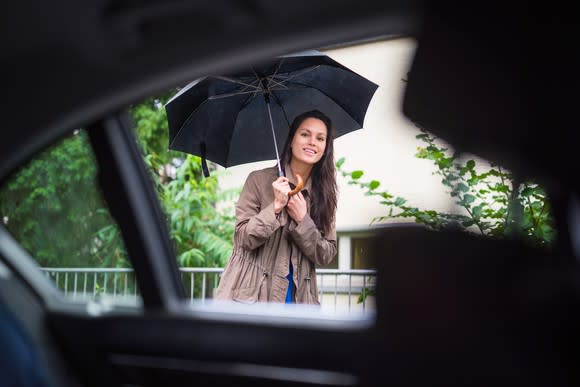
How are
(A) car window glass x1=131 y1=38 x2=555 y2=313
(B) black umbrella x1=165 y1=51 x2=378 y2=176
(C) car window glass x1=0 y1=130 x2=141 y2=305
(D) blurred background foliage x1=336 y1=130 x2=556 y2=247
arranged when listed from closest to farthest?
(D) blurred background foliage x1=336 y1=130 x2=556 y2=247
(C) car window glass x1=0 y1=130 x2=141 y2=305
(B) black umbrella x1=165 y1=51 x2=378 y2=176
(A) car window glass x1=131 y1=38 x2=555 y2=313

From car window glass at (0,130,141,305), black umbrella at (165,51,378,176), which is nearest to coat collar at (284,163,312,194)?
black umbrella at (165,51,378,176)

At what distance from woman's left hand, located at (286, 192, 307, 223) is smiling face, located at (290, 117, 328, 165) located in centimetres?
23

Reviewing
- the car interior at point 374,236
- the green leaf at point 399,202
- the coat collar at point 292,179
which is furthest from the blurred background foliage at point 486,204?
the coat collar at point 292,179

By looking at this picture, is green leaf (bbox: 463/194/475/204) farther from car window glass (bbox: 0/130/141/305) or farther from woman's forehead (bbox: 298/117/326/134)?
car window glass (bbox: 0/130/141/305)

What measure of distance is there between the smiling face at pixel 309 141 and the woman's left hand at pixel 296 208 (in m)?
0.23

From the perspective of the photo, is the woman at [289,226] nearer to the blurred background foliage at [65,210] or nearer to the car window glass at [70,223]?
the blurred background foliage at [65,210]

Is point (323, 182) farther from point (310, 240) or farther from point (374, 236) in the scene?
point (374, 236)

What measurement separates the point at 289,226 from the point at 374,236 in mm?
1826

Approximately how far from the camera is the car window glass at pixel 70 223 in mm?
1662

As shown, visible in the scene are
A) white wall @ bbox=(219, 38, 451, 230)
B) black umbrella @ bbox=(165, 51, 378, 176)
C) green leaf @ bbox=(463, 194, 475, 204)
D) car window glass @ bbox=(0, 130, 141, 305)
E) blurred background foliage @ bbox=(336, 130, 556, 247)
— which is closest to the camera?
blurred background foliage @ bbox=(336, 130, 556, 247)

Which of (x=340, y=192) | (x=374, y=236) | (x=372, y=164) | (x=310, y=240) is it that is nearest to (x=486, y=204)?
(x=310, y=240)

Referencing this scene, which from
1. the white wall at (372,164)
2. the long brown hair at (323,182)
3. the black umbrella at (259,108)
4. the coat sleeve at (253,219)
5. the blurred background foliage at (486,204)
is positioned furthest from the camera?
the white wall at (372,164)

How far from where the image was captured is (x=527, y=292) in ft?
3.60

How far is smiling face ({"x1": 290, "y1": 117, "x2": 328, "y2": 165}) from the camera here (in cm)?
326
